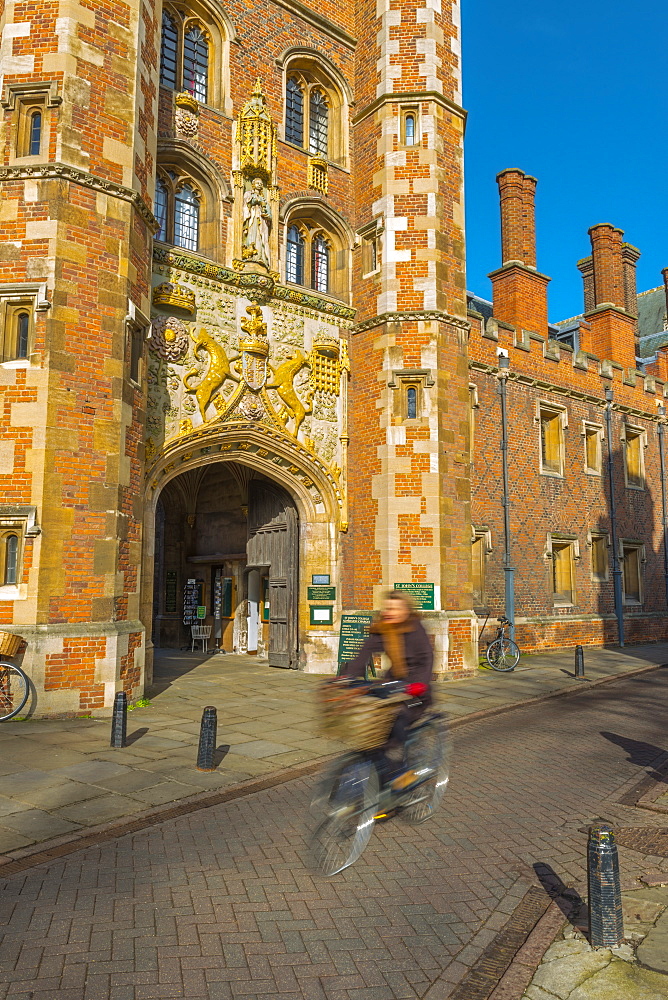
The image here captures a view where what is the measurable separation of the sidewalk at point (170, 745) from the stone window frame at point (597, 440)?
28.6 feet

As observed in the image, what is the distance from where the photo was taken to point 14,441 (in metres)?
10.4

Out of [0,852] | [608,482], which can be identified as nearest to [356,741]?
[0,852]

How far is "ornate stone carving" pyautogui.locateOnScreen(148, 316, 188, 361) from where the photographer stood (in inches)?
523

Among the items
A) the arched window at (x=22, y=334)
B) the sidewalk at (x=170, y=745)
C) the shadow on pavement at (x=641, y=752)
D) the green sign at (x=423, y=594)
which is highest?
the arched window at (x=22, y=334)

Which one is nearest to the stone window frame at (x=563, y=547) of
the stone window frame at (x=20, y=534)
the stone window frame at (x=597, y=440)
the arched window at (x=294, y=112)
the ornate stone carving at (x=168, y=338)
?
the stone window frame at (x=597, y=440)

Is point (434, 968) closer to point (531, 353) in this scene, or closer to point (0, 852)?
point (0, 852)

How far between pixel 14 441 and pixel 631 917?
933 centimetres

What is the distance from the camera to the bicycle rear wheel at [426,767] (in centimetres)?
554

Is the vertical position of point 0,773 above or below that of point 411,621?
Answer: below

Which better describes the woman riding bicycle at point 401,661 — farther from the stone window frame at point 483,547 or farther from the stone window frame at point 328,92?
the stone window frame at point 328,92

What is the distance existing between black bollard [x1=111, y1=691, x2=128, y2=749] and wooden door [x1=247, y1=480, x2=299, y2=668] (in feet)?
26.0

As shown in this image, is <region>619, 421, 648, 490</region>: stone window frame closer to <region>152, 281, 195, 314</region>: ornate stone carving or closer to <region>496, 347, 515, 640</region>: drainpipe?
<region>496, 347, 515, 640</region>: drainpipe

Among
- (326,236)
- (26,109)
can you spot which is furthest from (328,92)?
(26,109)

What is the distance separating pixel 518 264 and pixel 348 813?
1914 centimetres
